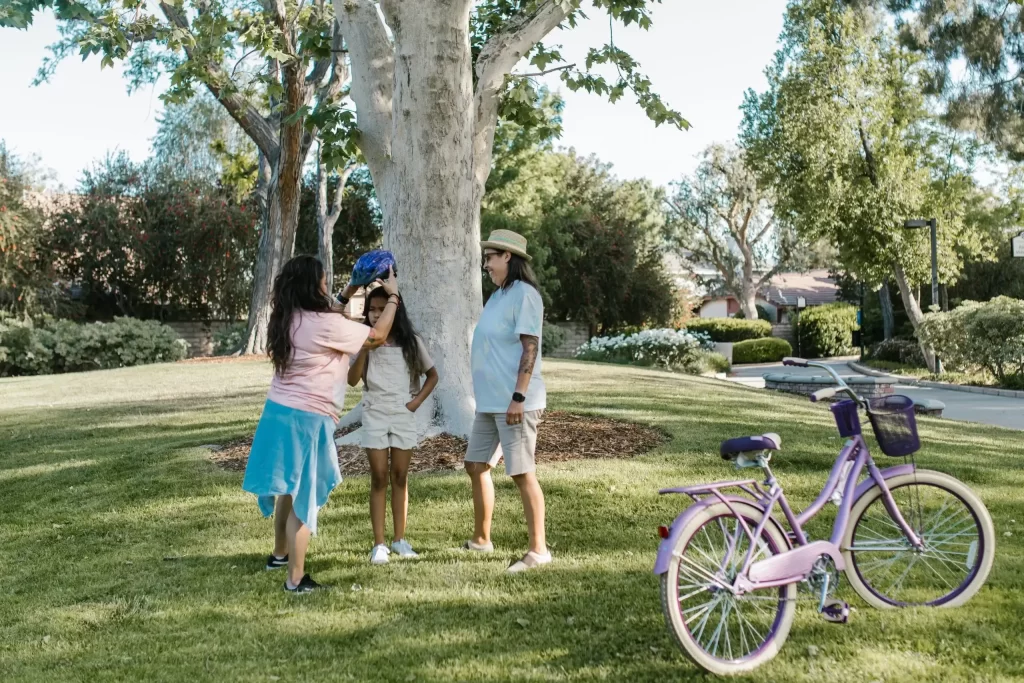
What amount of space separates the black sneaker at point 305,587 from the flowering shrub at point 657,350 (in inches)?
866

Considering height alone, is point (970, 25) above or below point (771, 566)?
above

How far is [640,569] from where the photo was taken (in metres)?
5.42

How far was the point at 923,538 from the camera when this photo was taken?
457cm

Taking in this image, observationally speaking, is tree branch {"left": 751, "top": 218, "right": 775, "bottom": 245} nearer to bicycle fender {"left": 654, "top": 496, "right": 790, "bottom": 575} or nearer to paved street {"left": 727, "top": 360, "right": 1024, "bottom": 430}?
paved street {"left": 727, "top": 360, "right": 1024, "bottom": 430}

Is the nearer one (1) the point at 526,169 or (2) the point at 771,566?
(2) the point at 771,566

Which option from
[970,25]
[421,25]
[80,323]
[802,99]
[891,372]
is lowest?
[891,372]

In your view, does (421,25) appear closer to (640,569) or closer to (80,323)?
(640,569)

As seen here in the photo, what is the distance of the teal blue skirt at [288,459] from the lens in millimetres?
4906

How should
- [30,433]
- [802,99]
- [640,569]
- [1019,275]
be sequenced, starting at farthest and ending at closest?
1. [1019,275]
2. [802,99]
3. [30,433]
4. [640,569]

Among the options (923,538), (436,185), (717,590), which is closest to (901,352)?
(436,185)

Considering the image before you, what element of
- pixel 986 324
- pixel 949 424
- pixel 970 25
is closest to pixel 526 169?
pixel 986 324

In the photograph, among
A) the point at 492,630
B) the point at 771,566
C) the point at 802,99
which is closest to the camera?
the point at 771,566

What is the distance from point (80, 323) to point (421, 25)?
74.6ft

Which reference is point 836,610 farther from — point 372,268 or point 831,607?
point 372,268
